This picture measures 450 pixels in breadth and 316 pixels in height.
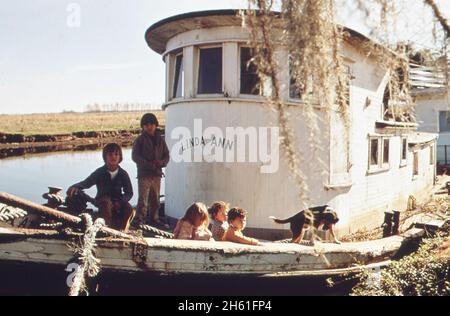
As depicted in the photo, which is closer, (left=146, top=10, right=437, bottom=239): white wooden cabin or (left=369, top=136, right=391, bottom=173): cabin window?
(left=146, top=10, right=437, bottom=239): white wooden cabin

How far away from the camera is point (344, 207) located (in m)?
7.95

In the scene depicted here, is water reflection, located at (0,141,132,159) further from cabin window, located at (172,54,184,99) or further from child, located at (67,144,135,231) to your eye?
child, located at (67,144,135,231)

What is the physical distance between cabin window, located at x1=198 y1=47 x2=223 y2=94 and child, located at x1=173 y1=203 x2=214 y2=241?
2.73 metres

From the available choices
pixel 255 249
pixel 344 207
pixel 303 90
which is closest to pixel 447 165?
pixel 344 207


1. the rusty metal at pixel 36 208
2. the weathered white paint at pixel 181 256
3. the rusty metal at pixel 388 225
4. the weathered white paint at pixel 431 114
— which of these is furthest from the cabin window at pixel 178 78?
the weathered white paint at pixel 431 114

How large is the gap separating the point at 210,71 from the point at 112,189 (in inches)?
118

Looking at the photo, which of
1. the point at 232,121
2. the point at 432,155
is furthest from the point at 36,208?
the point at 432,155

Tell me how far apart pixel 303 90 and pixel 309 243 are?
3.30 metres

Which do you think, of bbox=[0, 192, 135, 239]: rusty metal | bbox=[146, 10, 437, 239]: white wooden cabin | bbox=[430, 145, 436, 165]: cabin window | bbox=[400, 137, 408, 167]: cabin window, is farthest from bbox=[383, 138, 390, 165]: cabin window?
bbox=[0, 192, 135, 239]: rusty metal

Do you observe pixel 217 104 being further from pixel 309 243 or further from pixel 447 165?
pixel 447 165

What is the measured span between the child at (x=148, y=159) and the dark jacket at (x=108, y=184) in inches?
34.3

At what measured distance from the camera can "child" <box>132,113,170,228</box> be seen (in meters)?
6.39

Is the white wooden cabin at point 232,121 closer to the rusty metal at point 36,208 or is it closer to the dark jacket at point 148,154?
the dark jacket at point 148,154

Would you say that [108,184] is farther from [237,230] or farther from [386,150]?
[386,150]
